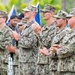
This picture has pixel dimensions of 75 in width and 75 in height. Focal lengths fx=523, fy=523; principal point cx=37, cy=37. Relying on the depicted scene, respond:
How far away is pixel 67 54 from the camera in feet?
30.6

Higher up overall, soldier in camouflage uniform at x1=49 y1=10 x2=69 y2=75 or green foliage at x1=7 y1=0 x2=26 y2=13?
green foliage at x1=7 y1=0 x2=26 y2=13

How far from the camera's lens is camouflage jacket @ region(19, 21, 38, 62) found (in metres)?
11.5

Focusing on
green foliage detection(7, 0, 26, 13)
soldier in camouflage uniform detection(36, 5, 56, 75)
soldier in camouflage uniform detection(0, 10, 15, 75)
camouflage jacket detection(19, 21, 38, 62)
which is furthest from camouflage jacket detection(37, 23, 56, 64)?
green foliage detection(7, 0, 26, 13)

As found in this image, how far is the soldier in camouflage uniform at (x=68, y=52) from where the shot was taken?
929 cm

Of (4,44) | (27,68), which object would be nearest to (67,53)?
(27,68)

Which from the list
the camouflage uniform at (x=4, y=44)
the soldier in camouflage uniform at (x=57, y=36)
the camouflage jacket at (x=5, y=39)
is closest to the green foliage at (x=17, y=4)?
the camouflage uniform at (x=4, y=44)

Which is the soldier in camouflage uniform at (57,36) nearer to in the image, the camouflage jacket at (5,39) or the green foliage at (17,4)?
the camouflage jacket at (5,39)

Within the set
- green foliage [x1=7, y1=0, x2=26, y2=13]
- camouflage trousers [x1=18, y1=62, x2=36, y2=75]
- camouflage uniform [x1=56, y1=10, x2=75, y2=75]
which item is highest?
green foliage [x1=7, y1=0, x2=26, y2=13]

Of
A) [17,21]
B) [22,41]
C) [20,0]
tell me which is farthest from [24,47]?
[20,0]

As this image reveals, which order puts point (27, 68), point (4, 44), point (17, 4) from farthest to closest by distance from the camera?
1. point (17, 4)
2. point (4, 44)
3. point (27, 68)

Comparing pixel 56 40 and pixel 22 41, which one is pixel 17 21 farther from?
pixel 56 40

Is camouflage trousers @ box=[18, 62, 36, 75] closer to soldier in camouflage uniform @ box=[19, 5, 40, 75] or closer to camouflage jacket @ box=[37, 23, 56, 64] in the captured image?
soldier in camouflage uniform @ box=[19, 5, 40, 75]

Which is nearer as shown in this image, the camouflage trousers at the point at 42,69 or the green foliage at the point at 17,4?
the camouflage trousers at the point at 42,69

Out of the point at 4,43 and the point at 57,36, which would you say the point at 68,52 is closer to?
the point at 57,36
